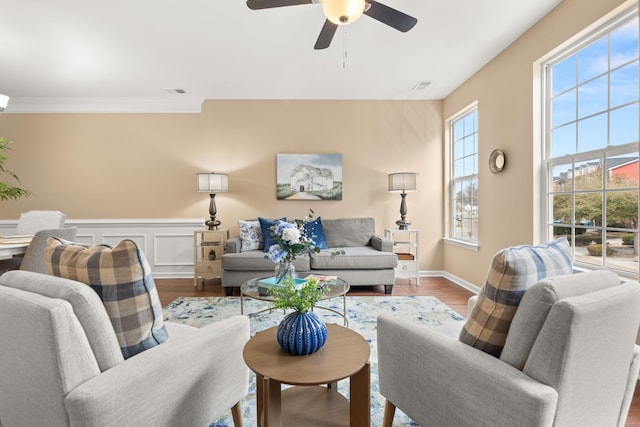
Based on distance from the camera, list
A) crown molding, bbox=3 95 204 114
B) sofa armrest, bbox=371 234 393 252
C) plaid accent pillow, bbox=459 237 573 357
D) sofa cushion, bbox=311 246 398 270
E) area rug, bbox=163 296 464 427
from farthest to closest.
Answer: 1. crown molding, bbox=3 95 204 114
2. sofa armrest, bbox=371 234 393 252
3. sofa cushion, bbox=311 246 398 270
4. area rug, bbox=163 296 464 427
5. plaid accent pillow, bbox=459 237 573 357

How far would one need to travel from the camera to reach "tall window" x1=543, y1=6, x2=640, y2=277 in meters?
1.98

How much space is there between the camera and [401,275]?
4.05m

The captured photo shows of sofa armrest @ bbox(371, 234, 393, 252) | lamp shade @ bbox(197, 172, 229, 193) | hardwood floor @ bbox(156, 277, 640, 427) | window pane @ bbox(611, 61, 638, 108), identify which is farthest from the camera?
lamp shade @ bbox(197, 172, 229, 193)

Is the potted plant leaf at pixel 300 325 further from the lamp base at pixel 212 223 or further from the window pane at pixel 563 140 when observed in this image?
the lamp base at pixel 212 223

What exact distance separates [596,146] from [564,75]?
71 cm

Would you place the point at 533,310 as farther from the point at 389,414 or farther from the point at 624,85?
the point at 624,85

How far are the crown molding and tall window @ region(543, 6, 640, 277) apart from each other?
4.23 m

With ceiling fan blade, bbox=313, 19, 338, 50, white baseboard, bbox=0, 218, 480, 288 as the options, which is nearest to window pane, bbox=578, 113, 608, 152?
ceiling fan blade, bbox=313, 19, 338, 50

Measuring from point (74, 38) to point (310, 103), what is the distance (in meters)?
2.67

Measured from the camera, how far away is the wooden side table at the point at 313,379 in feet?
3.53

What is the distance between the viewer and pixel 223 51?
10.1 feet

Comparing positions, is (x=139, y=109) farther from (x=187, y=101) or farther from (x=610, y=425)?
(x=610, y=425)

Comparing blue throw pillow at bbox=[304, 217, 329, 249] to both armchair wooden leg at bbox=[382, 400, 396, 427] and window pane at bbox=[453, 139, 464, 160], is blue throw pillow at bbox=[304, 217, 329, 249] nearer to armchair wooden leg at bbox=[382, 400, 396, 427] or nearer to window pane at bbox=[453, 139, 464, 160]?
window pane at bbox=[453, 139, 464, 160]

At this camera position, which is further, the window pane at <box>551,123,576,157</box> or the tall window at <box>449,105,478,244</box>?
the tall window at <box>449,105,478,244</box>
